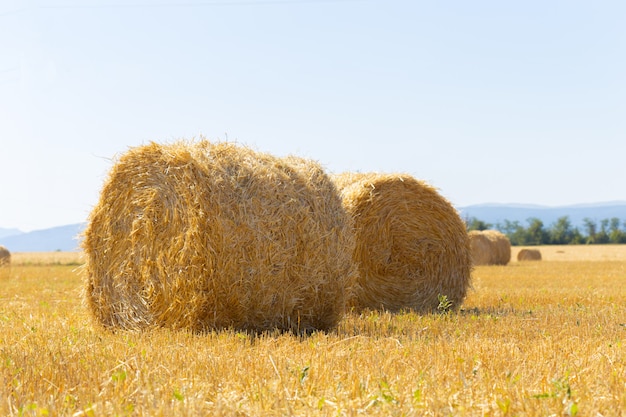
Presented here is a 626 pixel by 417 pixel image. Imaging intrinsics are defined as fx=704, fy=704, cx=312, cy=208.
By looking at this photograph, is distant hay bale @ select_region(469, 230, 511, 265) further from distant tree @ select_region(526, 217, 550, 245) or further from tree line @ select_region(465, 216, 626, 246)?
distant tree @ select_region(526, 217, 550, 245)

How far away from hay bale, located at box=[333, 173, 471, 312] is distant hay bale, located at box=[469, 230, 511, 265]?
52.0 ft

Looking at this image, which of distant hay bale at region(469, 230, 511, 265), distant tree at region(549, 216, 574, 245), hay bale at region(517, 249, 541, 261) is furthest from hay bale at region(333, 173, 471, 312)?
distant tree at region(549, 216, 574, 245)

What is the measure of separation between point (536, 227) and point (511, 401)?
210ft

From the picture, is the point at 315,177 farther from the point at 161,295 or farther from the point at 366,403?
the point at 366,403

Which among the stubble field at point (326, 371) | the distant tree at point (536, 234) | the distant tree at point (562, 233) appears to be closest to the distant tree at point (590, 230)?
the distant tree at point (562, 233)

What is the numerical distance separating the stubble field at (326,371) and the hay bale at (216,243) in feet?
1.26

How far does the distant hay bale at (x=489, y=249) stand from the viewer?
2641cm

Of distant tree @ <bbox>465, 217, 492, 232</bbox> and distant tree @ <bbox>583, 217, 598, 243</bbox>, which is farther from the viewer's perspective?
distant tree @ <bbox>583, 217, 598, 243</bbox>

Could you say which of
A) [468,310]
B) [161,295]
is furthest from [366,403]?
[468,310]

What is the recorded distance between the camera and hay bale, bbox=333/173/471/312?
10258 mm

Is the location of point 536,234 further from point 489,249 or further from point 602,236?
point 489,249

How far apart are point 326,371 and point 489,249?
74.8 feet

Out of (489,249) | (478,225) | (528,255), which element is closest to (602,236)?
(478,225)

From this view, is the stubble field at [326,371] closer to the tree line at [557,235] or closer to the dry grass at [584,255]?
the dry grass at [584,255]
